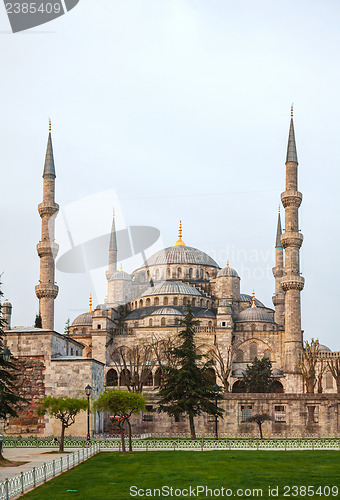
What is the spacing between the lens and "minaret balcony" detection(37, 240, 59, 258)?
157ft

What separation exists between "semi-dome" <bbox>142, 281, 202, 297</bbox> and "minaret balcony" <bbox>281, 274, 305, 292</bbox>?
39.8ft

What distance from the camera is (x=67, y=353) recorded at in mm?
40219

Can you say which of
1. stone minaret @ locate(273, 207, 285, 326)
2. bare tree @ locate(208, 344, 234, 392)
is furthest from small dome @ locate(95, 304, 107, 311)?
stone minaret @ locate(273, 207, 285, 326)

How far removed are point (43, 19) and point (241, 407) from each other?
23321 mm

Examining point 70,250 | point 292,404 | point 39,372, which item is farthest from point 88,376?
point 70,250

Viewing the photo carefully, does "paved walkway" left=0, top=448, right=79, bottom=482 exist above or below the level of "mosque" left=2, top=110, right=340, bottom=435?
below

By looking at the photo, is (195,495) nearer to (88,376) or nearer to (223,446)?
(223,446)

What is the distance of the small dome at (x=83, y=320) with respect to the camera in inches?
2451

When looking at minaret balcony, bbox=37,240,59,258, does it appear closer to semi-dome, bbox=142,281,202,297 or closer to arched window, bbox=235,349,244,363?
semi-dome, bbox=142,281,202,297

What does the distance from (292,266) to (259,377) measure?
8.62 metres

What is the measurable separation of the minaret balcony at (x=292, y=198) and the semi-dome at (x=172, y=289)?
13414mm

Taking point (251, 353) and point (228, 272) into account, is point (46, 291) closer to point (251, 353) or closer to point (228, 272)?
point (251, 353)

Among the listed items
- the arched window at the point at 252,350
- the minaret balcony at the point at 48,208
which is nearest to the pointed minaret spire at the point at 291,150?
the arched window at the point at 252,350

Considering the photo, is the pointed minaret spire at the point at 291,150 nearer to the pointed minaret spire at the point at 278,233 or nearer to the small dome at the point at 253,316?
the pointed minaret spire at the point at 278,233
